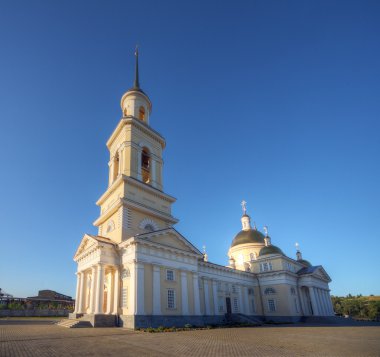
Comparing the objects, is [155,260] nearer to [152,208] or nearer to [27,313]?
[152,208]

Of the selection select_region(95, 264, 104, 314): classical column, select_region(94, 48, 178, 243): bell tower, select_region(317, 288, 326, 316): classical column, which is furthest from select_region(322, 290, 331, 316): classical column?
select_region(95, 264, 104, 314): classical column

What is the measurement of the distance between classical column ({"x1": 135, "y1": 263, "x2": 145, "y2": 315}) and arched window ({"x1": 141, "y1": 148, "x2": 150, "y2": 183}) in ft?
40.5

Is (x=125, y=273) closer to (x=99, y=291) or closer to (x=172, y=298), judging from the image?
(x=99, y=291)

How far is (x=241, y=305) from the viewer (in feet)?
119

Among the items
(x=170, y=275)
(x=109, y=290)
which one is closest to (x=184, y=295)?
(x=170, y=275)

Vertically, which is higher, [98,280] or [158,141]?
[158,141]

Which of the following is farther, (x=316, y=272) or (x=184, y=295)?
(x=316, y=272)

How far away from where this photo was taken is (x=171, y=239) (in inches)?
1062

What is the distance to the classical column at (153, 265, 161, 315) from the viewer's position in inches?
883

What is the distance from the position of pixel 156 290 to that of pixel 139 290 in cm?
190

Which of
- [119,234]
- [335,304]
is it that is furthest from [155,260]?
[335,304]

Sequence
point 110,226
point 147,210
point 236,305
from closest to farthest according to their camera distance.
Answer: point 147,210 < point 110,226 < point 236,305

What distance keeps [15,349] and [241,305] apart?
1228 inches

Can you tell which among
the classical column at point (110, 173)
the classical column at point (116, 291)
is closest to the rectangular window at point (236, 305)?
the classical column at point (116, 291)
